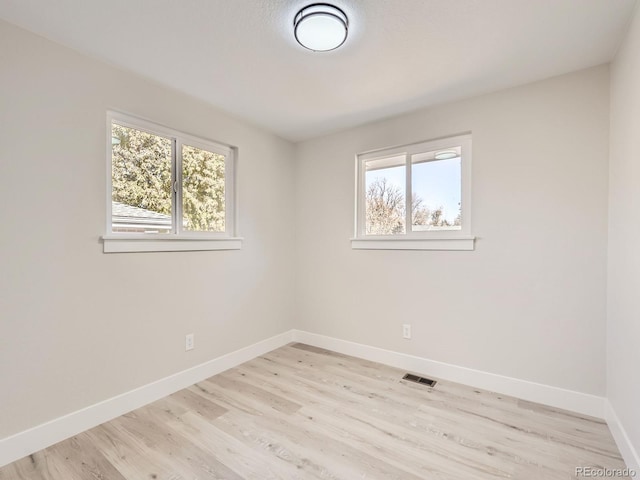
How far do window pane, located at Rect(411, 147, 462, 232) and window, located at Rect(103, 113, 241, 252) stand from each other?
1.74 metres

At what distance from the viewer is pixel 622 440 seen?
167 centimetres

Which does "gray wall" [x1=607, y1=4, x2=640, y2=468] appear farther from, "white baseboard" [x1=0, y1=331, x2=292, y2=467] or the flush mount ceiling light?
"white baseboard" [x1=0, y1=331, x2=292, y2=467]

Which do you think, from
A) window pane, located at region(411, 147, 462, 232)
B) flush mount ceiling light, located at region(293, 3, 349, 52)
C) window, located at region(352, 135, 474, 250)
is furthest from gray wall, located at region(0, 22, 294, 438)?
window pane, located at region(411, 147, 462, 232)

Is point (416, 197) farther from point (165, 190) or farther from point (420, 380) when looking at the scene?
point (165, 190)

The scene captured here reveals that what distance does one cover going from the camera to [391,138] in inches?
115

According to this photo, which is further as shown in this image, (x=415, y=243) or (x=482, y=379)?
(x=415, y=243)

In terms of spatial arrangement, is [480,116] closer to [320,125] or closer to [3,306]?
[320,125]

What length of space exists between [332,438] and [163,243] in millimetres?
1805

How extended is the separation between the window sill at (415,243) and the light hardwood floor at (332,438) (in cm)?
115

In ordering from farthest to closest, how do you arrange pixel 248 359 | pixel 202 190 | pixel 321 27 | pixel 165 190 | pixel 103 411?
pixel 248 359 → pixel 202 190 → pixel 165 190 → pixel 103 411 → pixel 321 27

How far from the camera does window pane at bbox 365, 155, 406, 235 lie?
9.75 ft

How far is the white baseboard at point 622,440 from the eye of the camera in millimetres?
1482

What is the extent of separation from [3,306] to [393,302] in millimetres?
2727

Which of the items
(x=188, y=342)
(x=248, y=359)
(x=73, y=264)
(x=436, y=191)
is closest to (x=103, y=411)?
(x=188, y=342)
